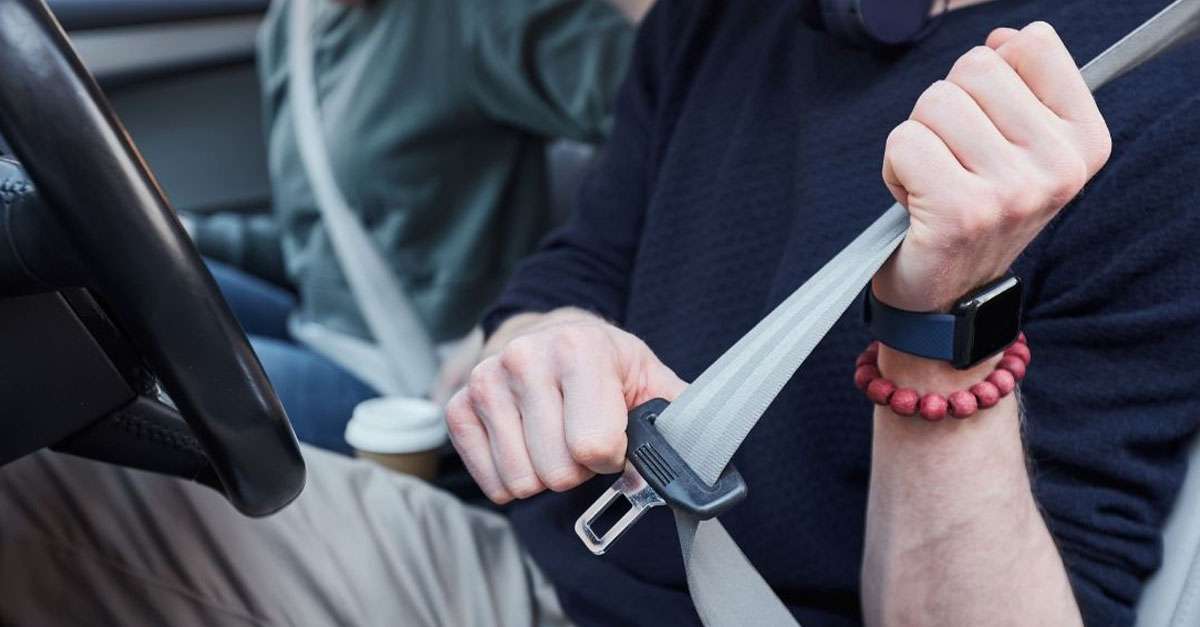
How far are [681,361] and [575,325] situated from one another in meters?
0.18

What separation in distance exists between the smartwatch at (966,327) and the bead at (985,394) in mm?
28

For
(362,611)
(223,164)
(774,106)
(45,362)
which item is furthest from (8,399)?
(223,164)

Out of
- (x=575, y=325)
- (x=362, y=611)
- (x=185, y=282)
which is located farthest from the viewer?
(x=362, y=611)

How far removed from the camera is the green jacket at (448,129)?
1323 mm

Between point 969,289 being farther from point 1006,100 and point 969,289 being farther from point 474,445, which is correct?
point 474,445

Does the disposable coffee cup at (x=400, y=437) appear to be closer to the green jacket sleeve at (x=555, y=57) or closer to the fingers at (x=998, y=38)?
the green jacket sleeve at (x=555, y=57)

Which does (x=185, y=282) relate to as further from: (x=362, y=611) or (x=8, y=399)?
(x=362, y=611)

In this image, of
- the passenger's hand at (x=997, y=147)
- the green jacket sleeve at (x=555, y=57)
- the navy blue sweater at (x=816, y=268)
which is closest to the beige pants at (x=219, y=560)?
the navy blue sweater at (x=816, y=268)

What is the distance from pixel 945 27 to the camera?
76cm

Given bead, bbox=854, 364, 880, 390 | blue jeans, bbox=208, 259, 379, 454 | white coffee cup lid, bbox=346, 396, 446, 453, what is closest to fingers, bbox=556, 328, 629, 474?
bead, bbox=854, 364, 880, 390

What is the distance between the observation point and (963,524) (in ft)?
2.12

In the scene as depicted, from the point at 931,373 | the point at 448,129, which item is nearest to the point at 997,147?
the point at 931,373

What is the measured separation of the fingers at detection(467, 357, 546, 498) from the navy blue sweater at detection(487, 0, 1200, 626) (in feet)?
0.74

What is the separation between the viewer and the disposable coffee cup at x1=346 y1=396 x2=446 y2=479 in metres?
1.00
